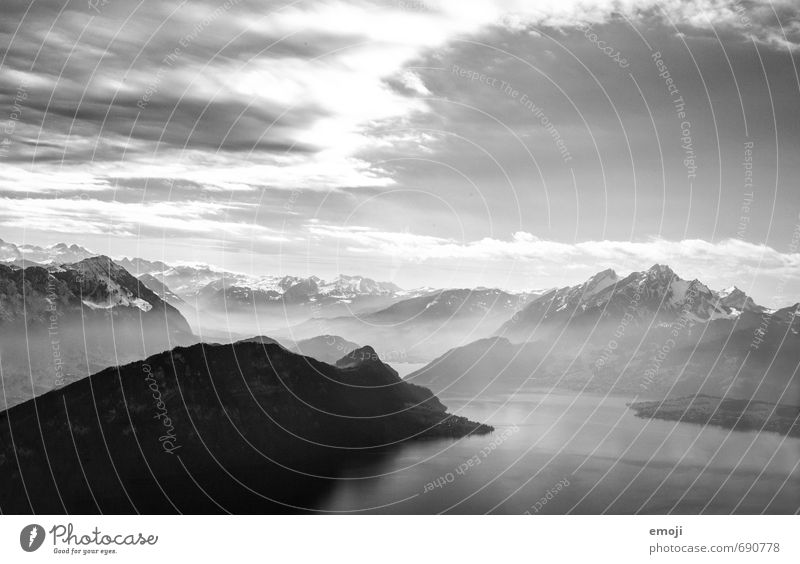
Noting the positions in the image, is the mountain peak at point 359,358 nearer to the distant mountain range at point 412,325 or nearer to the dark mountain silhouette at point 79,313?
the distant mountain range at point 412,325

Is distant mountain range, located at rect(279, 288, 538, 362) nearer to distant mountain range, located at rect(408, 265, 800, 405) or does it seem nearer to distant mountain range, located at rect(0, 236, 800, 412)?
distant mountain range, located at rect(0, 236, 800, 412)

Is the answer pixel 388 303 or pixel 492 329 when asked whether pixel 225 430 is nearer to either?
pixel 388 303

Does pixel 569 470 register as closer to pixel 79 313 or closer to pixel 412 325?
pixel 412 325

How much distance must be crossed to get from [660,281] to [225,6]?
1039 inches

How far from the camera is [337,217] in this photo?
1628 cm

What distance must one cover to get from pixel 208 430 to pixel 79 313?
8868 millimetres

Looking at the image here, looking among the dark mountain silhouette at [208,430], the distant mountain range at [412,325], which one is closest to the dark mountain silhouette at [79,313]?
the dark mountain silhouette at [208,430]

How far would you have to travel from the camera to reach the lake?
1534 centimetres

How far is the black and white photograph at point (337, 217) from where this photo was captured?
12219mm
